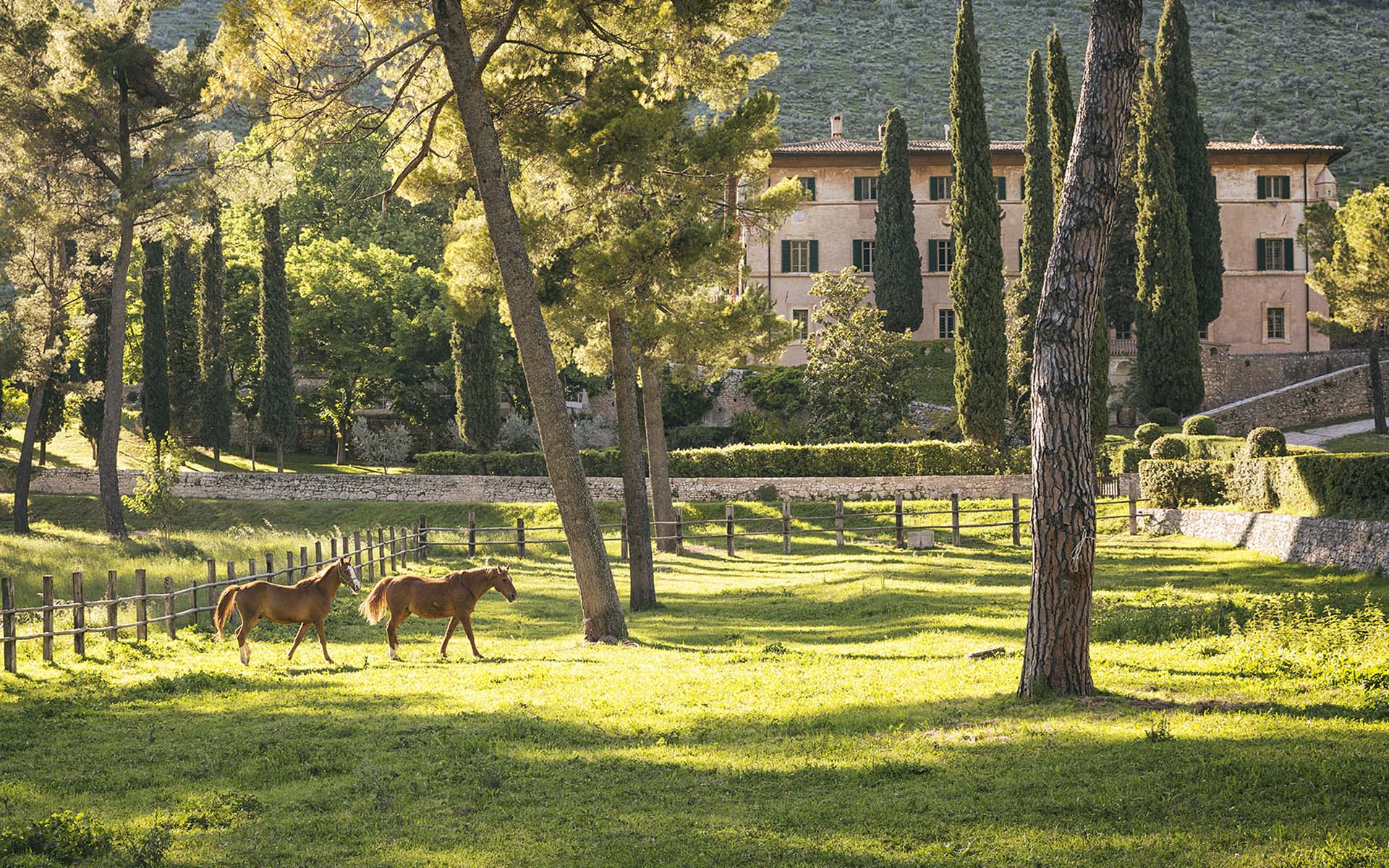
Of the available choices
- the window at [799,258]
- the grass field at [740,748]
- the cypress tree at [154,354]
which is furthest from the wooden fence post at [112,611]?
the window at [799,258]

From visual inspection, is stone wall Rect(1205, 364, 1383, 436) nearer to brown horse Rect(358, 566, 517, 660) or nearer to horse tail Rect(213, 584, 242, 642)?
brown horse Rect(358, 566, 517, 660)

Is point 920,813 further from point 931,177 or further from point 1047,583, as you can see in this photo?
point 931,177

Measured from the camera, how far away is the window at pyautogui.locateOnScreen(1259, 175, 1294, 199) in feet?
183

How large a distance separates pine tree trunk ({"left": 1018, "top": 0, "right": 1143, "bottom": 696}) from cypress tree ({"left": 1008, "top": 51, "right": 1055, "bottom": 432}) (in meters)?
35.1

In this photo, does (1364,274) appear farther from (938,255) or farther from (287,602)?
(287,602)

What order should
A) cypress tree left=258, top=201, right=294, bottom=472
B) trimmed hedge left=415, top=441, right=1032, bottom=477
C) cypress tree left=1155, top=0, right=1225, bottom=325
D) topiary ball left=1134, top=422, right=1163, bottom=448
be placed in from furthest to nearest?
cypress tree left=258, top=201, right=294, bottom=472, cypress tree left=1155, top=0, right=1225, bottom=325, trimmed hedge left=415, top=441, right=1032, bottom=477, topiary ball left=1134, top=422, right=1163, bottom=448

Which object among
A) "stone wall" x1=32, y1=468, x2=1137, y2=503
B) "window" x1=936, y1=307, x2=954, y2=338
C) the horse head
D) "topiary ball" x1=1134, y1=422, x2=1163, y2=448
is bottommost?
the horse head

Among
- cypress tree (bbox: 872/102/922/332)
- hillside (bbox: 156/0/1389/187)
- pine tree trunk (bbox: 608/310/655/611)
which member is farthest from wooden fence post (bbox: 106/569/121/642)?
hillside (bbox: 156/0/1389/187)

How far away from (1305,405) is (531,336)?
42.2 m

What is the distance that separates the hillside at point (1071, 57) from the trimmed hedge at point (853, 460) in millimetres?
44151

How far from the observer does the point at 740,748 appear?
8773 mm

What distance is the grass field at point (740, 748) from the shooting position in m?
6.34

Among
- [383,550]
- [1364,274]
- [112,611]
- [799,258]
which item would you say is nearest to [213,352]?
[799,258]

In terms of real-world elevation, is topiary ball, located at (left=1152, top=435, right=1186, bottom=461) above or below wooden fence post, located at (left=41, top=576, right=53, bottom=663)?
above
